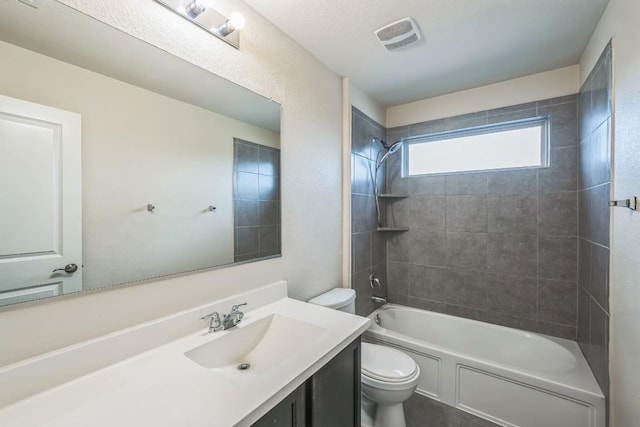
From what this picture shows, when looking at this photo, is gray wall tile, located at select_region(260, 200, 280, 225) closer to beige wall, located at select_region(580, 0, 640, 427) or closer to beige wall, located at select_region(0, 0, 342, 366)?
beige wall, located at select_region(0, 0, 342, 366)

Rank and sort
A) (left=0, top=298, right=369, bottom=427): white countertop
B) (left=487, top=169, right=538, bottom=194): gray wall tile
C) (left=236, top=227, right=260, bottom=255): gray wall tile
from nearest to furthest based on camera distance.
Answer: (left=0, top=298, right=369, bottom=427): white countertop, (left=236, top=227, right=260, bottom=255): gray wall tile, (left=487, top=169, right=538, bottom=194): gray wall tile

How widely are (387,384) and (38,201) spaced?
5.82 ft

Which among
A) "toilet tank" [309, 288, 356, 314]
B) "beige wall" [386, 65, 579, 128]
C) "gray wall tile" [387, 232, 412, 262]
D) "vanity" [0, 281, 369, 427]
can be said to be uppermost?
"beige wall" [386, 65, 579, 128]

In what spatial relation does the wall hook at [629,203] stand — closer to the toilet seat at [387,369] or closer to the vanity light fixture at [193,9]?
the toilet seat at [387,369]

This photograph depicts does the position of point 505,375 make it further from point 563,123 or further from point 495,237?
point 563,123

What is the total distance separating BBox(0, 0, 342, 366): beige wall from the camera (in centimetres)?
82

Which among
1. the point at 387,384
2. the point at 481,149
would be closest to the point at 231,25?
the point at 387,384

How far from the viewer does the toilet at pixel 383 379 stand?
5.13 ft

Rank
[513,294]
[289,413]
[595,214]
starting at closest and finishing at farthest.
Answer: [289,413] → [595,214] → [513,294]

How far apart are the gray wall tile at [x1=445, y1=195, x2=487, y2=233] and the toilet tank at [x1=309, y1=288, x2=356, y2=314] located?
4.14ft

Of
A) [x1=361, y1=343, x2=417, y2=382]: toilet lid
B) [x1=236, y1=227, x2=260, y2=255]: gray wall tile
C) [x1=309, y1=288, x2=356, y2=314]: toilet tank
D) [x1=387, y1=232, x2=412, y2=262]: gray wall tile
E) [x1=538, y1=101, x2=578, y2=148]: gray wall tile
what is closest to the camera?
[x1=236, y1=227, x2=260, y2=255]: gray wall tile

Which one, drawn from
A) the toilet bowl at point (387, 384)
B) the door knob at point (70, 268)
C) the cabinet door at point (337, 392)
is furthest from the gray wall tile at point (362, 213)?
the door knob at point (70, 268)

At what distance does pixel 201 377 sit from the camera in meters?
0.81

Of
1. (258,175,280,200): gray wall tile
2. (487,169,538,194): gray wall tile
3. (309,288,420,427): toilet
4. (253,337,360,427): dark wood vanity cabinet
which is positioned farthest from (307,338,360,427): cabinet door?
(487,169,538,194): gray wall tile
